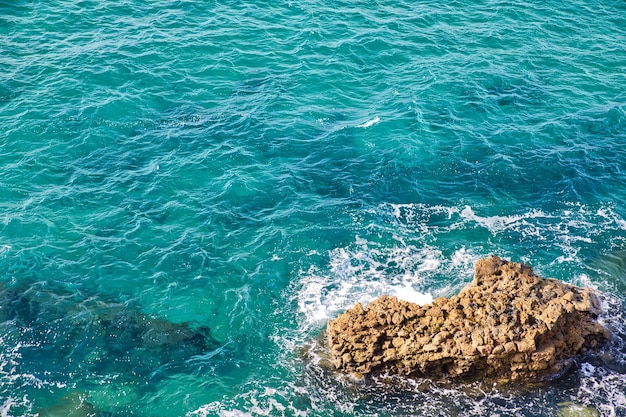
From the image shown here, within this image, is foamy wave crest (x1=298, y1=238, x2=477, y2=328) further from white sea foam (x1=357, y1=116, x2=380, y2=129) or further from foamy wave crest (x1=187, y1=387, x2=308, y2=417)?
white sea foam (x1=357, y1=116, x2=380, y2=129)

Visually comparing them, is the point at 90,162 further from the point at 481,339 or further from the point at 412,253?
the point at 481,339

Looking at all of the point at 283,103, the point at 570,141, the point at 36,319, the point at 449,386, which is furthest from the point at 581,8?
the point at 36,319

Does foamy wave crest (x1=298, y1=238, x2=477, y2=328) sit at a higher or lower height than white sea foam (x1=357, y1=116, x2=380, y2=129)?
lower

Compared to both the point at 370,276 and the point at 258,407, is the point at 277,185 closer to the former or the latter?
the point at 370,276

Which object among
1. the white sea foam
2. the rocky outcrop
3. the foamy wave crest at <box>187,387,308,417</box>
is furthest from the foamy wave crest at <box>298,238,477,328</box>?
the white sea foam

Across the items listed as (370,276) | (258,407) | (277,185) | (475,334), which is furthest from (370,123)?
(258,407)
